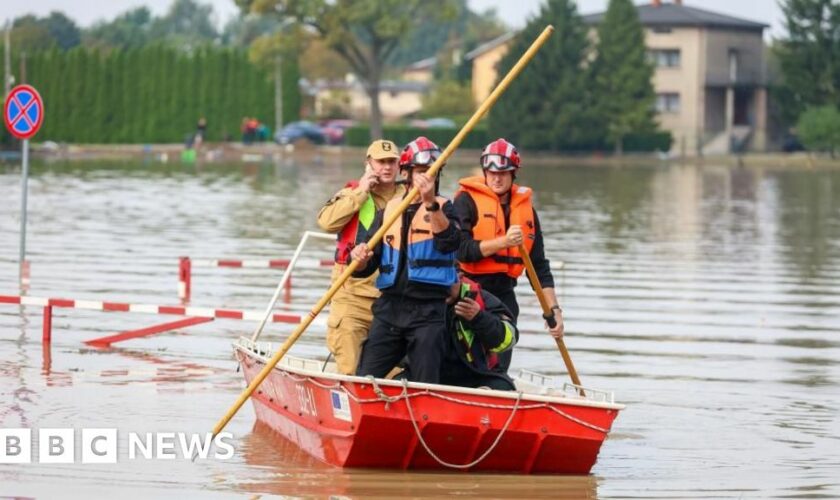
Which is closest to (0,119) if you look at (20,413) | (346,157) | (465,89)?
(346,157)

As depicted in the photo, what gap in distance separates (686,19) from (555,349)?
80.1 metres

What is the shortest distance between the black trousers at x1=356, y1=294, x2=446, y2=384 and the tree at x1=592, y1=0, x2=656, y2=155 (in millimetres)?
72490

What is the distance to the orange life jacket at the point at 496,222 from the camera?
11.9m

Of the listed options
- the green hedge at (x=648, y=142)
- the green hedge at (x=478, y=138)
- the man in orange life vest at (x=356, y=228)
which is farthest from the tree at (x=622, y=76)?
the man in orange life vest at (x=356, y=228)

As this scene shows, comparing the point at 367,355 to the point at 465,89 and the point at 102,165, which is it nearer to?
the point at 102,165

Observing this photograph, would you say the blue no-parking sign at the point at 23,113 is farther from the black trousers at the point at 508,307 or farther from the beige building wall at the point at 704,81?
the beige building wall at the point at 704,81

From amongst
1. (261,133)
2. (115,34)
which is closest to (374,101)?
(261,133)

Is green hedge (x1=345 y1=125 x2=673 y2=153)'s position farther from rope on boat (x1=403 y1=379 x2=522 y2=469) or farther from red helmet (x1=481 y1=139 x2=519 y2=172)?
rope on boat (x1=403 y1=379 x2=522 y2=469)

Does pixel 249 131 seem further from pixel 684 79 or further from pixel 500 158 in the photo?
pixel 500 158

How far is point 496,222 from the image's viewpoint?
11875 mm

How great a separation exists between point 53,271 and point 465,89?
8266cm

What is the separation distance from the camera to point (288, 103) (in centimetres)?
9162

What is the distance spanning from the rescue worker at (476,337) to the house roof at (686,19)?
84.0m

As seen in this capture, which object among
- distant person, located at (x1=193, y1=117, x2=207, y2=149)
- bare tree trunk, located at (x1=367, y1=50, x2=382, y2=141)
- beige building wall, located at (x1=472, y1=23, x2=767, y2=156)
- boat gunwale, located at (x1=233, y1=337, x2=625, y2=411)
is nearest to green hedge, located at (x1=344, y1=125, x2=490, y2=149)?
bare tree trunk, located at (x1=367, y1=50, x2=382, y2=141)
